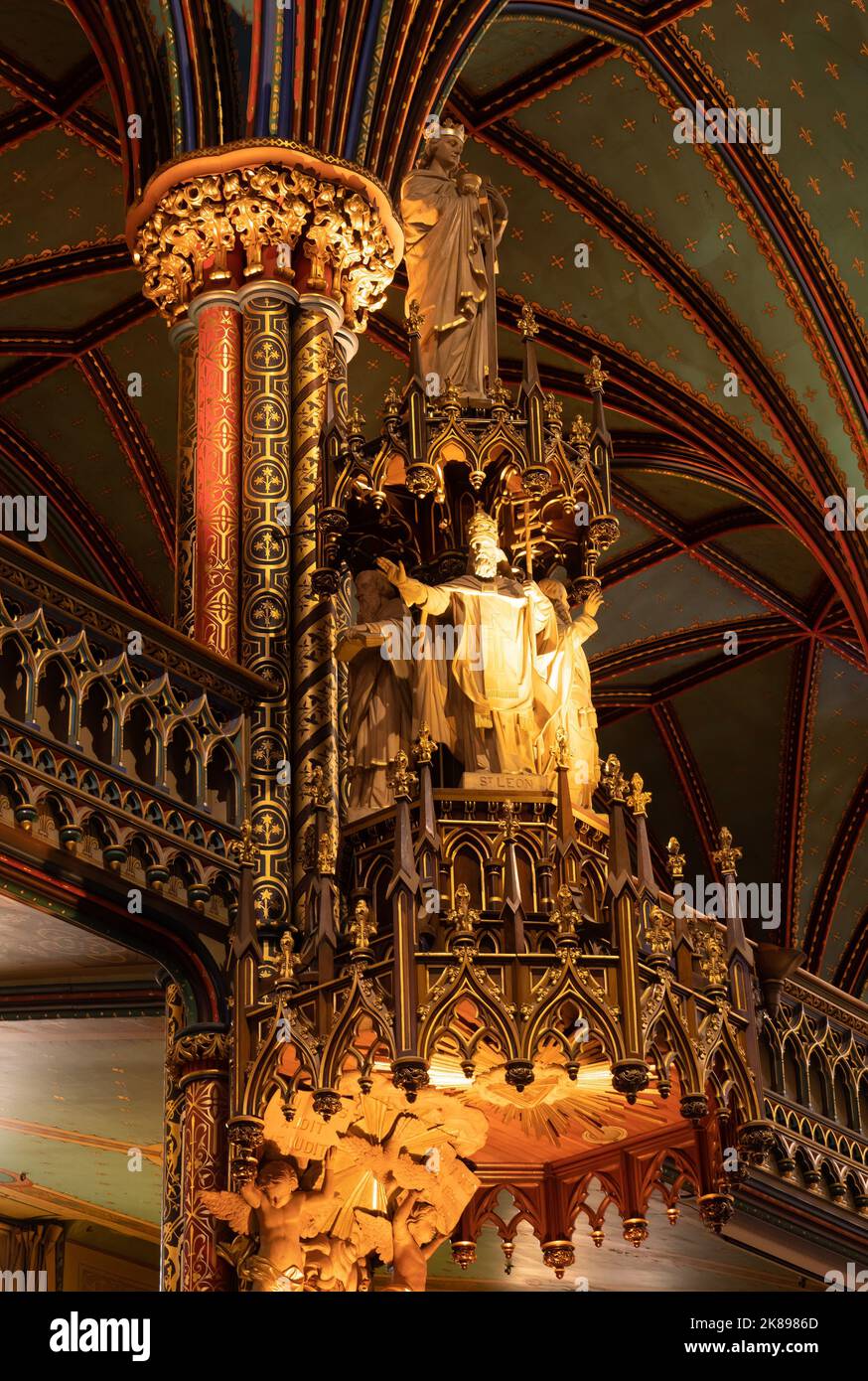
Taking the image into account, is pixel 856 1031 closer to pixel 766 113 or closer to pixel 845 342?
pixel 845 342

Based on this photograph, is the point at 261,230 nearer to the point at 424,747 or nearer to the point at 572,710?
the point at 572,710

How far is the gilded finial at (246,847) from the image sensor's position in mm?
9995

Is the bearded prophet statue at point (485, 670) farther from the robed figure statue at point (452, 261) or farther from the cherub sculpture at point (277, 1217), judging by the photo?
the cherub sculpture at point (277, 1217)

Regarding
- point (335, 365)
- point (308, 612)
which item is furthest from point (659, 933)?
point (335, 365)

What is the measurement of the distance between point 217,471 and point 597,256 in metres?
5.89

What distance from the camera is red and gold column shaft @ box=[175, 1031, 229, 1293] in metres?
9.67

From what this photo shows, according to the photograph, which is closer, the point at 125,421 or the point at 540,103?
the point at 540,103

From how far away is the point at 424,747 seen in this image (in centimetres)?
960

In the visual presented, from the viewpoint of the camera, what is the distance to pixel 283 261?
1198 centimetres

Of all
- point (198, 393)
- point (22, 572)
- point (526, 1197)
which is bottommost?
point (526, 1197)

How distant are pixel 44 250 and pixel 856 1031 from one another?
783 cm

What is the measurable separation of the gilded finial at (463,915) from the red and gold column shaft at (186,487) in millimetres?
2600

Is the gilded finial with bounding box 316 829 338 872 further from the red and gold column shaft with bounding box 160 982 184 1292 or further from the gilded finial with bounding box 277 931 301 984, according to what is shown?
the red and gold column shaft with bounding box 160 982 184 1292
